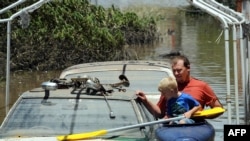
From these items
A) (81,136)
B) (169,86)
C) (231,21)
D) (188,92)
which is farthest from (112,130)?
(231,21)

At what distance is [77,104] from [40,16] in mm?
16112

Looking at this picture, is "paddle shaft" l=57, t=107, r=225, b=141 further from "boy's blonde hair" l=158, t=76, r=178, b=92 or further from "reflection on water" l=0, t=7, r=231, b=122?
"reflection on water" l=0, t=7, r=231, b=122

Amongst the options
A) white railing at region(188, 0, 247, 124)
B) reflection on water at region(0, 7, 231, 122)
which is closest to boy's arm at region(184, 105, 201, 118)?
white railing at region(188, 0, 247, 124)

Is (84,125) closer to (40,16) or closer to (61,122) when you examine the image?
(61,122)

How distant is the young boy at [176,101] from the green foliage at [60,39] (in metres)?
15.3

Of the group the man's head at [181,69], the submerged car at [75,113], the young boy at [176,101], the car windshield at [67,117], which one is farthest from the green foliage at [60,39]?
the young boy at [176,101]

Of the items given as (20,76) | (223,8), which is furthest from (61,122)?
(20,76)

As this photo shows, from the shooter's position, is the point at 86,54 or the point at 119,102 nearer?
the point at 119,102

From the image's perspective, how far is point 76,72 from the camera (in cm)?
1103

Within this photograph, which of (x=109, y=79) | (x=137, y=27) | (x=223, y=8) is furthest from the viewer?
(x=137, y=27)

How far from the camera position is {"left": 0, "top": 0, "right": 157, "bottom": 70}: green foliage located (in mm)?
22312

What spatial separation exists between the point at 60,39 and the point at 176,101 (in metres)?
16.3

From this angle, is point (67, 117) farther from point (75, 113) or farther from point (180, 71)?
point (180, 71)

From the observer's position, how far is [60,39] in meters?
22.7
